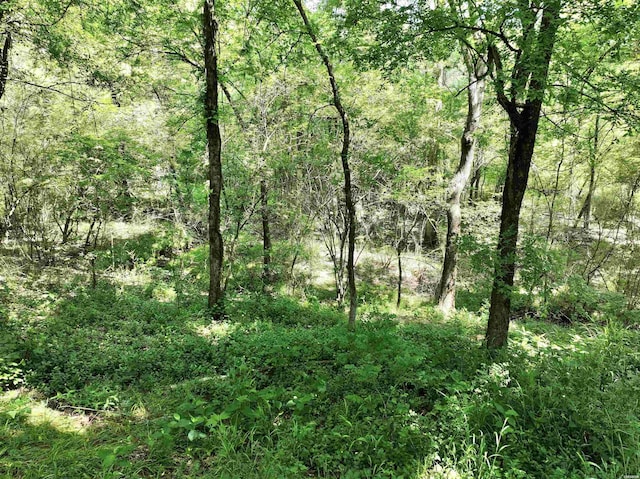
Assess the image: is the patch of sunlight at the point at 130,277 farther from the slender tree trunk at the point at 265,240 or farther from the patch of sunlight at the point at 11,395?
the patch of sunlight at the point at 11,395

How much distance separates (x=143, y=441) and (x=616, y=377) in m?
4.93

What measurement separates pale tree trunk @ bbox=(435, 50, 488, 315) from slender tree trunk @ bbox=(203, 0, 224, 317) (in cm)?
528

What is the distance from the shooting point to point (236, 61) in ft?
23.7

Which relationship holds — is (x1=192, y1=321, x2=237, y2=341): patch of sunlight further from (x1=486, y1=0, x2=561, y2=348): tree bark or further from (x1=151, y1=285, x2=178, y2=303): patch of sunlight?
(x1=486, y1=0, x2=561, y2=348): tree bark

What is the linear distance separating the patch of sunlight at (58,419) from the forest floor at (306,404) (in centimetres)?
2

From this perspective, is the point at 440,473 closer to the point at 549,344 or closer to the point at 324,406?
the point at 324,406

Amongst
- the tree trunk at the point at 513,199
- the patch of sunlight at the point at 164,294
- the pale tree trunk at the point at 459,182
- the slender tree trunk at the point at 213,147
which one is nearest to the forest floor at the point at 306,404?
the tree trunk at the point at 513,199

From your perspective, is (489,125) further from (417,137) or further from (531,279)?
(531,279)

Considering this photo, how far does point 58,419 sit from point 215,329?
3.08m

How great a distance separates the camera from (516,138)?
4.18 metres

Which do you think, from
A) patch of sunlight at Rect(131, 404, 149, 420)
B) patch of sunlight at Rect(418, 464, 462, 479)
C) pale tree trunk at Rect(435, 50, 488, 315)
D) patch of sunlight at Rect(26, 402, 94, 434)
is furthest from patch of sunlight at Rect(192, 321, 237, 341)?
pale tree trunk at Rect(435, 50, 488, 315)

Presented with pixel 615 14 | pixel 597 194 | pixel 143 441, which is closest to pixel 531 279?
pixel 615 14

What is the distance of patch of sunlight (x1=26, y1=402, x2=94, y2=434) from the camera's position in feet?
10.6

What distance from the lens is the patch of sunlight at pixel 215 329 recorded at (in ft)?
20.1
